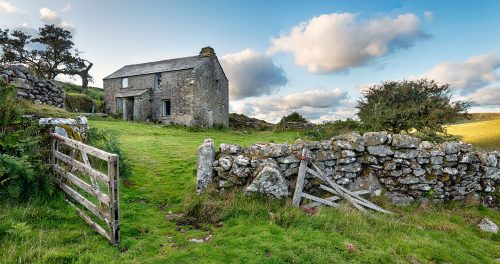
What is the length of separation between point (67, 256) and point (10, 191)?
2.50 meters

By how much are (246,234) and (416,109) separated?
15.0 metres

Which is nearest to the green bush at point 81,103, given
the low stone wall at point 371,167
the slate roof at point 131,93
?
the slate roof at point 131,93

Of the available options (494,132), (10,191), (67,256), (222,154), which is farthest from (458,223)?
(494,132)

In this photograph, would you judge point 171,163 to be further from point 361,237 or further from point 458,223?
point 458,223

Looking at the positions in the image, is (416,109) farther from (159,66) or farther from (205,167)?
(159,66)

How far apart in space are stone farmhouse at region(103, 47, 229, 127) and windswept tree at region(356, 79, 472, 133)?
1951 cm

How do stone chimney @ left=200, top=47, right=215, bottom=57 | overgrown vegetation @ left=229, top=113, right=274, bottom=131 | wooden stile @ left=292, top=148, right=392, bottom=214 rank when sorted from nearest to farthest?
wooden stile @ left=292, top=148, right=392, bottom=214 < stone chimney @ left=200, top=47, right=215, bottom=57 < overgrown vegetation @ left=229, top=113, right=274, bottom=131

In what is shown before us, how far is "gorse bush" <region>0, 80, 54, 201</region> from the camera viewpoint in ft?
20.1

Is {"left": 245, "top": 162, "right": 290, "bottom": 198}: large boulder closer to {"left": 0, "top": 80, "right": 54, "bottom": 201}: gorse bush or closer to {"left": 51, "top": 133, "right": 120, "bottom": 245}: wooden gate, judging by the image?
{"left": 51, "top": 133, "right": 120, "bottom": 245}: wooden gate

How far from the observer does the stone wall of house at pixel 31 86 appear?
10609 mm

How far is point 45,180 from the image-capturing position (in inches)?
271

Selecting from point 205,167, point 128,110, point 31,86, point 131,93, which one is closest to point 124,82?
point 131,93

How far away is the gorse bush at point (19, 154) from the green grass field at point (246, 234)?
0.44 metres

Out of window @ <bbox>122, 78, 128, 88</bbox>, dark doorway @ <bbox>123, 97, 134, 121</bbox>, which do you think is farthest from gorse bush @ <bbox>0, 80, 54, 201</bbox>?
window @ <bbox>122, 78, 128, 88</bbox>
